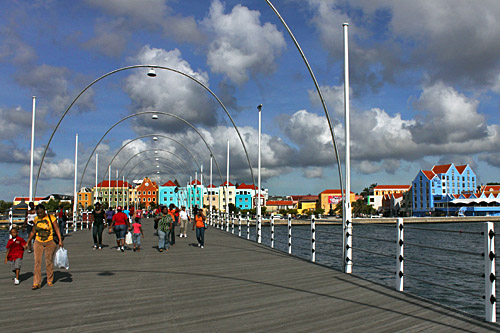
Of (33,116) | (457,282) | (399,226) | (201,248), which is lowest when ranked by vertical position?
(457,282)

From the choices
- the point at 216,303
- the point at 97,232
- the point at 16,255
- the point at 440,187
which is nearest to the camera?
the point at 216,303

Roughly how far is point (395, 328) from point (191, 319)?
270cm

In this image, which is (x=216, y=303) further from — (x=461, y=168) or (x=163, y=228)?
(x=461, y=168)

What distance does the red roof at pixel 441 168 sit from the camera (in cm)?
14438

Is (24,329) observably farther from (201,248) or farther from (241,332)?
(201,248)

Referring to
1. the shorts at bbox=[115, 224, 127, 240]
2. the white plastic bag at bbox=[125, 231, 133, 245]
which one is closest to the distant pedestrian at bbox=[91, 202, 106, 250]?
the shorts at bbox=[115, 224, 127, 240]

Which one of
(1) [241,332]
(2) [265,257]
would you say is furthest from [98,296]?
(2) [265,257]

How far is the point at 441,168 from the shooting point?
146 meters

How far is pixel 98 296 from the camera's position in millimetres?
8156

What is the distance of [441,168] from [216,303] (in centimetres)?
15165

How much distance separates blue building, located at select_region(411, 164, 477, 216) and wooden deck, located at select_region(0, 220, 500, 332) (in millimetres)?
134808

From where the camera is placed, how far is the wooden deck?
604cm

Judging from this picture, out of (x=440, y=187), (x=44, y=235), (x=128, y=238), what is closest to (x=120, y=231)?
(x=128, y=238)

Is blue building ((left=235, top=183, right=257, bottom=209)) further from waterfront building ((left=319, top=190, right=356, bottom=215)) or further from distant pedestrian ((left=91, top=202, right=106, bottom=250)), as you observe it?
distant pedestrian ((left=91, top=202, right=106, bottom=250))
